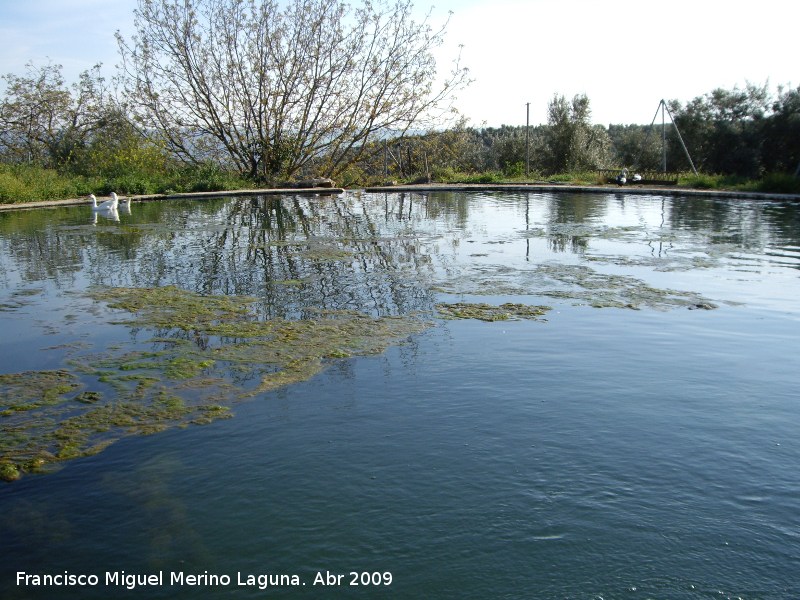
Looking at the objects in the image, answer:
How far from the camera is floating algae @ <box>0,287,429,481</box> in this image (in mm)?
3943

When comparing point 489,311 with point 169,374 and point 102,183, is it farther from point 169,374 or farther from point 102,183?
point 102,183

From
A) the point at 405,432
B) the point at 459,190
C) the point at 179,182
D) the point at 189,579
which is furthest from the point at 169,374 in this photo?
the point at 459,190

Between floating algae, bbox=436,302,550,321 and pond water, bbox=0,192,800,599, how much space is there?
5 centimetres

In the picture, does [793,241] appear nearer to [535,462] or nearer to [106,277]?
[535,462]

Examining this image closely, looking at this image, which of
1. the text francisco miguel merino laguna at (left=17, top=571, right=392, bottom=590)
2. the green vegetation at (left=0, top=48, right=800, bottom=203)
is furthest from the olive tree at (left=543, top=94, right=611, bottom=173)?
the text francisco miguel merino laguna at (left=17, top=571, right=392, bottom=590)

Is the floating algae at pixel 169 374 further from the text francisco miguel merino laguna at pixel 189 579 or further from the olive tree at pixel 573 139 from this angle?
the olive tree at pixel 573 139

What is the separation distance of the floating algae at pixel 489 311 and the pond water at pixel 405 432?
0.17 feet

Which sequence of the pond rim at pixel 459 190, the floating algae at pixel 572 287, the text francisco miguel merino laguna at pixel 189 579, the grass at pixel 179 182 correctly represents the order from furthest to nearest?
the grass at pixel 179 182 → the pond rim at pixel 459 190 → the floating algae at pixel 572 287 → the text francisco miguel merino laguna at pixel 189 579

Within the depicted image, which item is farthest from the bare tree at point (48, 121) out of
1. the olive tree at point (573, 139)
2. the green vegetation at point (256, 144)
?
the olive tree at point (573, 139)

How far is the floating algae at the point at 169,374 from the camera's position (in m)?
3.94

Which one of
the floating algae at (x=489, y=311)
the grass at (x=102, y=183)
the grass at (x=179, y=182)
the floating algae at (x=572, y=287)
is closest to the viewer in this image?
the floating algae at (x=489, y=311)

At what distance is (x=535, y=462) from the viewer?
11.8 feet

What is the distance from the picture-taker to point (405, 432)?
396 centimetres

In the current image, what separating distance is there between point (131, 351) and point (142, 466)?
1.94 metres
